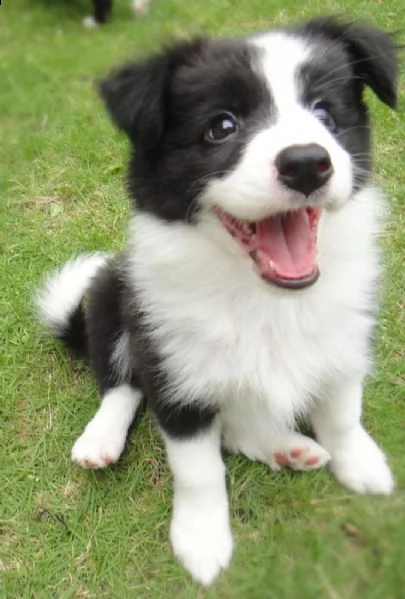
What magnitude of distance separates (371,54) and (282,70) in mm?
325

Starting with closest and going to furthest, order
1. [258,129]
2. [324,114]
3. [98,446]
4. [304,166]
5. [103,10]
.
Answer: [304,166]
[258,129]
[324,114]
[98,446]
[103,10]

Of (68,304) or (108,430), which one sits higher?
(68,304)

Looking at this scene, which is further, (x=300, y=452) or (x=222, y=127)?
(x=300, y=452)

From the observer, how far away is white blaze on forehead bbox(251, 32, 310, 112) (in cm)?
179

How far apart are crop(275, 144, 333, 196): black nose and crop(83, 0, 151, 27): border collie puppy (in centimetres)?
346

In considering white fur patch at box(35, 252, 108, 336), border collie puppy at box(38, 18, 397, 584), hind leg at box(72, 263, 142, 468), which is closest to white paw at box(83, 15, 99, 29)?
white fur patch at box(35, 252, 108, 336)

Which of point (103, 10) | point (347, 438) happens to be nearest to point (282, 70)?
point (347, 438)

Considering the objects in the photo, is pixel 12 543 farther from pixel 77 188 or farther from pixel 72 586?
pixel 77 188

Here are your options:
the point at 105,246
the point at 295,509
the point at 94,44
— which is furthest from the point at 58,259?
the point at 295,509

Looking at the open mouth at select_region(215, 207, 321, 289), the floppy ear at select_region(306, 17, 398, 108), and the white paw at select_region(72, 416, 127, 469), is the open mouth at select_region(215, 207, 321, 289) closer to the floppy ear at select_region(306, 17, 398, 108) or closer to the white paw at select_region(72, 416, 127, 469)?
the floppy ear at select_region(306, 17, 398, 108)

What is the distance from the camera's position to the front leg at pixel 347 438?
7.48 ft

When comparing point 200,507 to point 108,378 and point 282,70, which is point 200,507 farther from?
point 282,70

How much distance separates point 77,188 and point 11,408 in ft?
5.11

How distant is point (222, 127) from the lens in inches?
72.5
